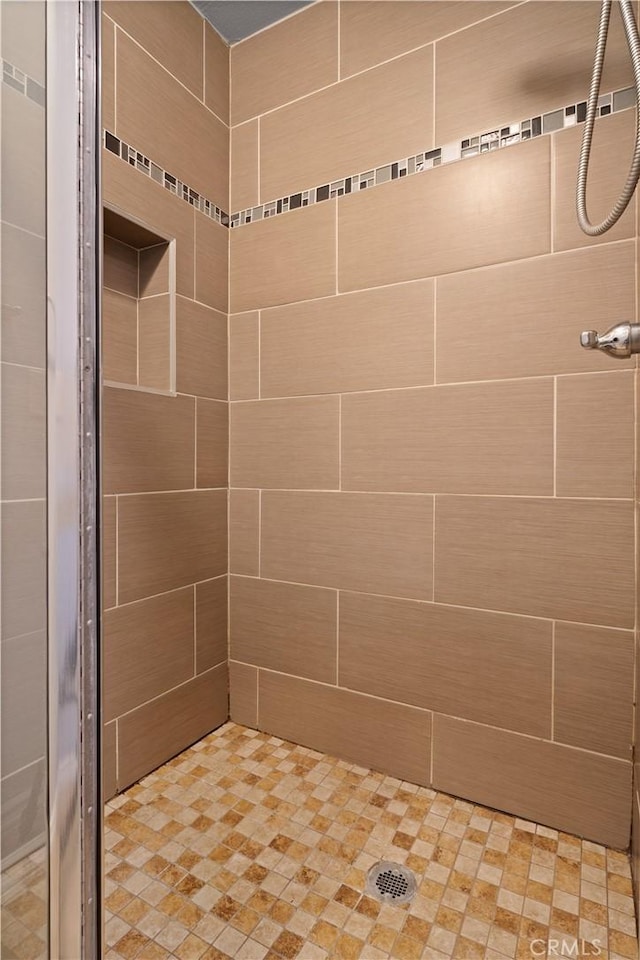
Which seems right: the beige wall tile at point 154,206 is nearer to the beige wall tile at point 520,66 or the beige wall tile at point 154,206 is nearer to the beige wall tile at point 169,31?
the beige wall tile at point 169,31

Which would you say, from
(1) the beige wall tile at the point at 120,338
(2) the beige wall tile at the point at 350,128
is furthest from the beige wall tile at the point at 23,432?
(2) the beige wall tile at the point at 350,128

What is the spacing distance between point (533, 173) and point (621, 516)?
841mm

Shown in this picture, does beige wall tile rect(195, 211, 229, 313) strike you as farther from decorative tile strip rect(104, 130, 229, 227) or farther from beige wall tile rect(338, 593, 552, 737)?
beige wall tile rect(338, 593, 552, 737)

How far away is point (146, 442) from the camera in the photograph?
4.66ft

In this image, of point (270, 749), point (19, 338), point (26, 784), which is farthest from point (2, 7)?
point (270, 749)

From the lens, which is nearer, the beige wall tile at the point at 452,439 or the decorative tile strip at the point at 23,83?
the decorative tile strip at the point at 23,83

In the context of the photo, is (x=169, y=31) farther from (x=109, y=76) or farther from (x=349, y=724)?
(x=349, y=724)

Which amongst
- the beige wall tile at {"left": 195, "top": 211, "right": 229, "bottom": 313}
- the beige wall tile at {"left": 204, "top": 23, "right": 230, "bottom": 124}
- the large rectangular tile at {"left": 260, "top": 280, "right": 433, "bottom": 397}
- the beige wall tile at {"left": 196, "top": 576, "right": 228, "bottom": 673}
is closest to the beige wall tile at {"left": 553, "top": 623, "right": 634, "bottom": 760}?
the large rectangular tile at {"left": 260, "top": 280, "right": 433, "bottom": 397}

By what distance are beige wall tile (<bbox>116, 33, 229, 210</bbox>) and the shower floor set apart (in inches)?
68.0

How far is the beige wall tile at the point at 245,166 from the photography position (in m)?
1.67

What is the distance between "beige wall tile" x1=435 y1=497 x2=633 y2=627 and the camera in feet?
3.86

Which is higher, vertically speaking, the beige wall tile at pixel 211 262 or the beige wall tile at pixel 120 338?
the beige wall tile at pixel 211 262

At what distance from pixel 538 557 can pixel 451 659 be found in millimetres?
353

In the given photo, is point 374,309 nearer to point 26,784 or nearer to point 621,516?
point 621,516
